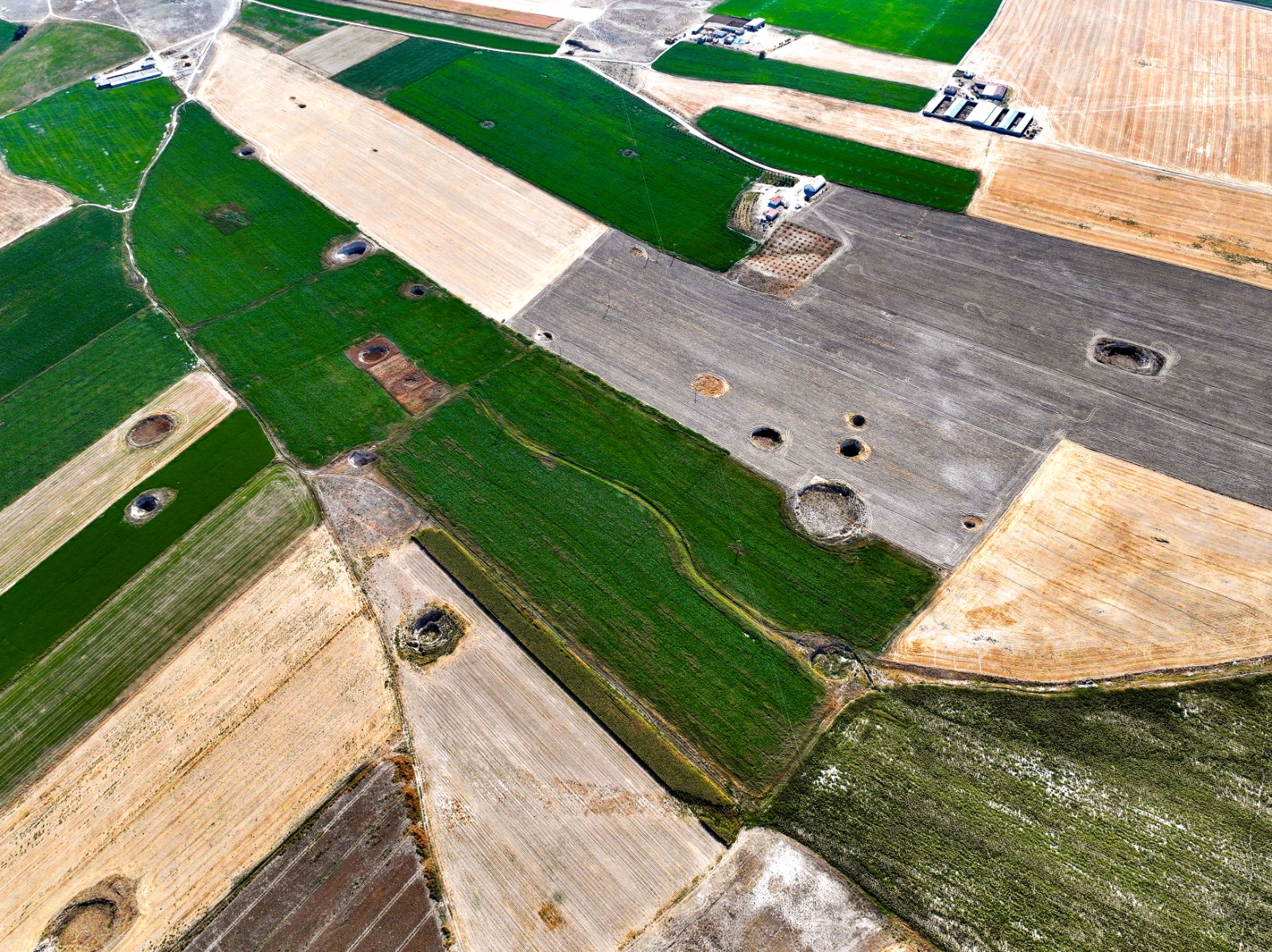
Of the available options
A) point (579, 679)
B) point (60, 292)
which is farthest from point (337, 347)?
point (579, 679)

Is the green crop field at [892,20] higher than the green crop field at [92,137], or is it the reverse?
the green crop field at [92,137]

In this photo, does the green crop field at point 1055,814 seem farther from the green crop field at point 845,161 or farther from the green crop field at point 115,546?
the green crop field at point 845,161

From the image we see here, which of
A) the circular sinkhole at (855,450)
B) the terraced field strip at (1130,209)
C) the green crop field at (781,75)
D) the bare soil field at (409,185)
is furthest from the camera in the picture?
the green crop field at (781,75)

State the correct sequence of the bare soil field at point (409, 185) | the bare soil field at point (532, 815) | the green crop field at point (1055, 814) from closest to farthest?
1. the green crop field at point (1055, 814)
2. the bare soil field at point (532, 815)
3. the bare soil field at point (409, 185)

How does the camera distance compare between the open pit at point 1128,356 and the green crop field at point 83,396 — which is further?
the open pit at point 1128,356

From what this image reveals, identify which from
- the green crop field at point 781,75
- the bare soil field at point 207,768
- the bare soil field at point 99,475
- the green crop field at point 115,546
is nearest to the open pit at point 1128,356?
the green crop field at point 781,75

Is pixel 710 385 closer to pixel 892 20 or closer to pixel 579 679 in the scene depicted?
pixel 579 679

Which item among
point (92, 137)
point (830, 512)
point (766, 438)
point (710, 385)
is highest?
point (92, 137)

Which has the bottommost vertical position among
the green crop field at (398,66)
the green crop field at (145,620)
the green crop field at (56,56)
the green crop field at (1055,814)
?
the green crop field at (1055,814)
